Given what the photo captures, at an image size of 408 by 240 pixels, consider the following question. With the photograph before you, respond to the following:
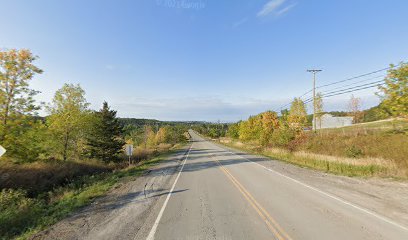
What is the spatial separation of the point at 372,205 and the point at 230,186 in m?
6.12

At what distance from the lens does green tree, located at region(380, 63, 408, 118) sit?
1374 centimetres

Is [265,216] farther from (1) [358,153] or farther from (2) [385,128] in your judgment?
(2) [385,128]

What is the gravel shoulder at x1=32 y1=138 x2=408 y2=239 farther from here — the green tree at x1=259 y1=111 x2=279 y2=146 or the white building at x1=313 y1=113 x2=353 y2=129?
the white building at x1=313 y1=113 x2=353 y2=129

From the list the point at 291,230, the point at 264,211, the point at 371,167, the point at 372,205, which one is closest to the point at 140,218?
the point at 264,211

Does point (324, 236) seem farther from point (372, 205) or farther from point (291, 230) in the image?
point (372, 205)

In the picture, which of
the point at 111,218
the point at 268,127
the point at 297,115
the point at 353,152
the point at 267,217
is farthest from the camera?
the point at 268,127

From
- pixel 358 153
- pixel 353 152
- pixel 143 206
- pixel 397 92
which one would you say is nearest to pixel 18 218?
pixel 143 206

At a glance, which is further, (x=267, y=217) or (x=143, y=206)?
Answer: (x=143, y=206)

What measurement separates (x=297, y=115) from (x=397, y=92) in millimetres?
25724

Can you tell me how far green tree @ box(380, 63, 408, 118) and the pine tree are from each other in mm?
33837

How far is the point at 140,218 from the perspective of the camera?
7840 millimetres

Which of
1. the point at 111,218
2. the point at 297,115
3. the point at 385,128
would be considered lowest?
the point at 111,218

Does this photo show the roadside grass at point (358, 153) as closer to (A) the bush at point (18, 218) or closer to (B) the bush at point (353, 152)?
(B) the bush at point (353, 152)

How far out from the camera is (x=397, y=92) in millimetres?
14102
